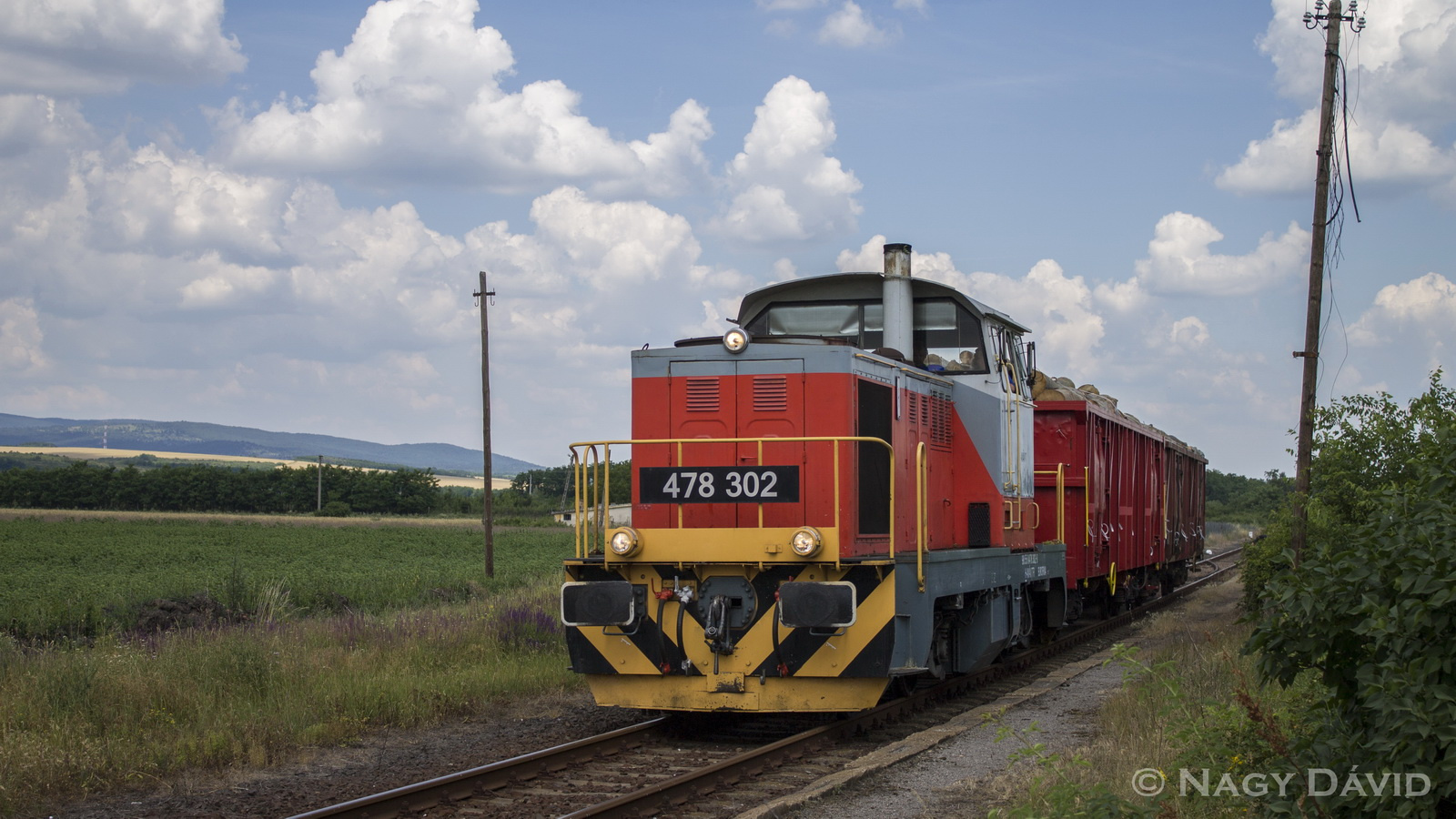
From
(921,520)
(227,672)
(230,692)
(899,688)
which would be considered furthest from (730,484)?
(227,672)

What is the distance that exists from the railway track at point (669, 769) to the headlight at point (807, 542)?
1.31m

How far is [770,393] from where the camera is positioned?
28.8 ft

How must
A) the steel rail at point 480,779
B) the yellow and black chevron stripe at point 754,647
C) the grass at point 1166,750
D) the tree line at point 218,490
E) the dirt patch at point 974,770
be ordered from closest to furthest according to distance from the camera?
the grass at point 1166,750
the steel rail at point 480,779
the dirt patch at point 974,770
the yellow and black chevron stripe at point 754,647
the tree line at point 218,490

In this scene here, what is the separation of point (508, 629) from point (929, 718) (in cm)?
523

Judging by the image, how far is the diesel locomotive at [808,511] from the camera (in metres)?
8.07

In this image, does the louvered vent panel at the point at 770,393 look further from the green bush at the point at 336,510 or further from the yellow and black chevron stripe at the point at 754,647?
the green bush at the point at 336,510

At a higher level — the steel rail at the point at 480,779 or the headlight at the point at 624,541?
the headlight at the point at 624,541

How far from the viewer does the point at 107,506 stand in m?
82.6

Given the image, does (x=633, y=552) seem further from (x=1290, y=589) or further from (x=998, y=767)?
(x=1290, y=589)

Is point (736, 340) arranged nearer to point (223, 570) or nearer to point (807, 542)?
point (807, 542)

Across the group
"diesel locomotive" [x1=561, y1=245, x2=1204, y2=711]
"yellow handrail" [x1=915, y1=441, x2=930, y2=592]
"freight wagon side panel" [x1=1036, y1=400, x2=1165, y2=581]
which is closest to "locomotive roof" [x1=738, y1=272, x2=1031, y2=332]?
"diesel locomotive" [x1=561, y1=245, x2=1204, y2=711]

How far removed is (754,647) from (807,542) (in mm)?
843

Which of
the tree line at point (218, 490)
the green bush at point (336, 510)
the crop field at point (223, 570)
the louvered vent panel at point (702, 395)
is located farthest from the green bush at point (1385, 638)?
the tree line at point (218, 490)

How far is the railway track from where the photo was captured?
21.2ft
